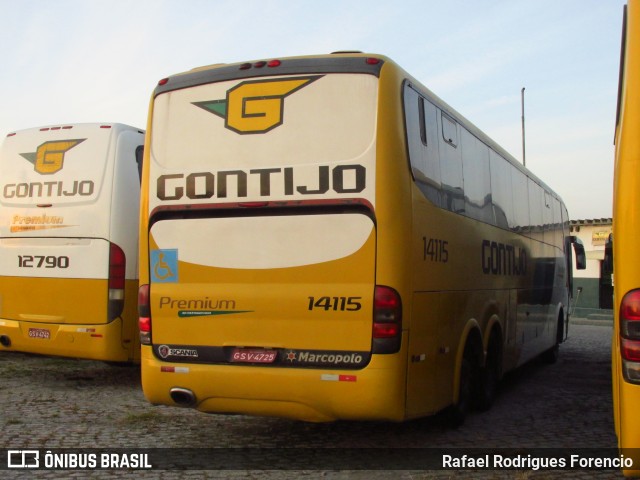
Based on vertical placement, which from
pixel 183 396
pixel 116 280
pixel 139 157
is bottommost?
pixel 183 396

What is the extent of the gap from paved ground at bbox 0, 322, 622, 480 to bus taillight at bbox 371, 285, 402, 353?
1.07m

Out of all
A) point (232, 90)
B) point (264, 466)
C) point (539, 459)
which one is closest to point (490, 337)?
point (539, 459)

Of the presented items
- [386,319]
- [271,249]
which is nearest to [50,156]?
[271,249]

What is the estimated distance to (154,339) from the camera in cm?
701

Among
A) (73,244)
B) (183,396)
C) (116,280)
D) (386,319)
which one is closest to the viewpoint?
(386,319)

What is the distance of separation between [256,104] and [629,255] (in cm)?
356

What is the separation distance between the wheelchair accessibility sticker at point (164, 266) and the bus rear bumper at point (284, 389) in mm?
649

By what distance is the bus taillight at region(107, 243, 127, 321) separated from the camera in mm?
9859

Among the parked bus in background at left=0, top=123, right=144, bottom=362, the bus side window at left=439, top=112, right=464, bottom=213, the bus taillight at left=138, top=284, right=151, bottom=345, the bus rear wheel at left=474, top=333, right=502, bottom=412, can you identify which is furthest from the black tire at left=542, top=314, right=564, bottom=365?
the bus taillight at left=138, top=284, right=151, bottom=345

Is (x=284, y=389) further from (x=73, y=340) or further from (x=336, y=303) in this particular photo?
(x=73, y=340)

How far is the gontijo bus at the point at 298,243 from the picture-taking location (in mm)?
6332

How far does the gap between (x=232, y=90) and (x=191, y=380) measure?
2565 mm

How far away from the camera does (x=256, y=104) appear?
685cm

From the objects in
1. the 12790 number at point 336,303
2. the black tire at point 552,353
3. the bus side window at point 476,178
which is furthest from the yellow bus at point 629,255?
the black tire at point 552,353
